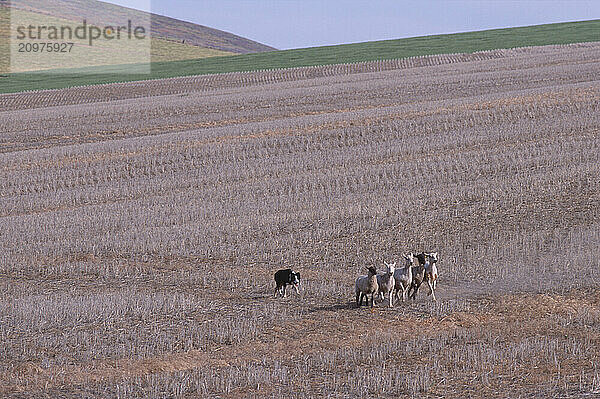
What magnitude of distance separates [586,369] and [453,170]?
54.4 feet

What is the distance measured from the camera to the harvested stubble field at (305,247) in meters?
11.8

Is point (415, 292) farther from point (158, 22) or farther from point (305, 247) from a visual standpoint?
point (158, 22)

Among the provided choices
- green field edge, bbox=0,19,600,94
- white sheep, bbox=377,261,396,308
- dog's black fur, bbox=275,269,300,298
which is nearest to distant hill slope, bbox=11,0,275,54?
green field edge, bbox=0,19,600,94

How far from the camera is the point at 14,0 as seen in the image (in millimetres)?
129750

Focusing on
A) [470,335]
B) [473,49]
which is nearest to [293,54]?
[473,49]

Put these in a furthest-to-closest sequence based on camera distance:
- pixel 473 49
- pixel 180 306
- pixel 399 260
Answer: pixel 473 49, pixel 399 260, pixel 180 306

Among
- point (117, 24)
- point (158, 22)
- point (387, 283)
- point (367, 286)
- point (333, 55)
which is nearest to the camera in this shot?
point (367, 286)

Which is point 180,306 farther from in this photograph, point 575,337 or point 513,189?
point 513,189

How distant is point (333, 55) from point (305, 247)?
61.6 m

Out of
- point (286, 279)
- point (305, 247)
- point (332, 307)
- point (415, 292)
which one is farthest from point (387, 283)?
point (305, 247)

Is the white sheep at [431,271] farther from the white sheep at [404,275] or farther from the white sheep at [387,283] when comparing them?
the white sheep at [387,283]

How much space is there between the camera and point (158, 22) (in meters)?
144

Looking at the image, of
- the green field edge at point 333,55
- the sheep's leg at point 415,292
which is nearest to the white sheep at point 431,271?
the sheep's leg at point 415,292

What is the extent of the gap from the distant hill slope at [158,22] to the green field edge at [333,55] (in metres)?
41.1
